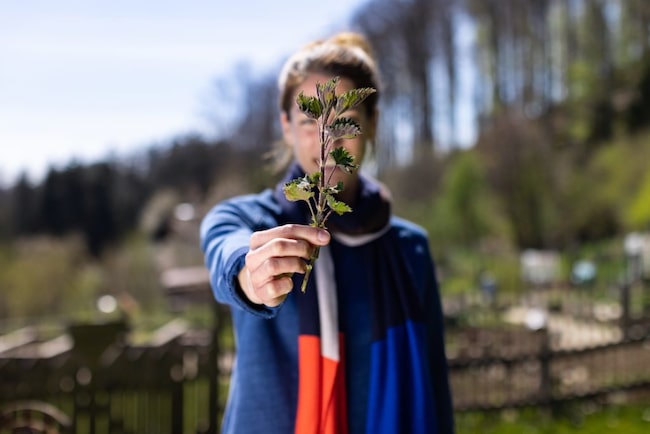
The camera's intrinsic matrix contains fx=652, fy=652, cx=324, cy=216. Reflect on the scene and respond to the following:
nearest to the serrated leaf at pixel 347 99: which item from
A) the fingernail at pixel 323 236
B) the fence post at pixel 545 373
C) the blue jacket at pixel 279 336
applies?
the fingernail at pixel 323 236

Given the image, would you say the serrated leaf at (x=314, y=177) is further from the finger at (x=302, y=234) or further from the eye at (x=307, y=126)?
the eye at (x=307, y=126)

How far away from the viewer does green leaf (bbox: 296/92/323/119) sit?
663mm

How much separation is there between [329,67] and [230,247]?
0.39 meters

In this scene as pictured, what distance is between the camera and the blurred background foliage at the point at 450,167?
41.3 feet

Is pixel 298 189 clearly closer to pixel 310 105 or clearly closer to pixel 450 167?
pixel 310 105

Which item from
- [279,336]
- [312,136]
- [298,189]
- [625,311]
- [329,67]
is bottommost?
[625,311]

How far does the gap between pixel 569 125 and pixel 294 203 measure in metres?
20.2

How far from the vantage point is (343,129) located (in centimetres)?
67

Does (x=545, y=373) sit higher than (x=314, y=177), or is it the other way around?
(x=314, y=177)

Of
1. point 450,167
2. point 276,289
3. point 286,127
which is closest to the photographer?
point 276,289

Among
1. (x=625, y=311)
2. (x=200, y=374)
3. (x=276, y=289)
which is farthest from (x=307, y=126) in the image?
(x=625, y=311)

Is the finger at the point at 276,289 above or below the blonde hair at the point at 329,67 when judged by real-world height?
below

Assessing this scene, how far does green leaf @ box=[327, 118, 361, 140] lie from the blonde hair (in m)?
0.47

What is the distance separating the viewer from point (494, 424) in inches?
184
